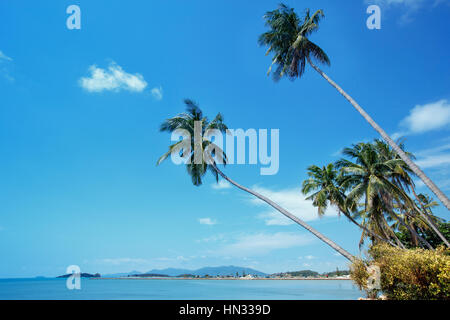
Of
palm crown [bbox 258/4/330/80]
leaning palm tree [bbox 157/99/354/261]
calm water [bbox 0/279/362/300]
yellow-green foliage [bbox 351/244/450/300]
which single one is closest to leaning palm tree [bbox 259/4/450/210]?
palm crown [bbox 258/4/330/80]

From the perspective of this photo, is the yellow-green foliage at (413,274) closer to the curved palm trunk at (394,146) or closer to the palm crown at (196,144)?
the curved palm trunk at (394,146)

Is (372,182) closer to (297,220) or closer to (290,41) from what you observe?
(297,220)

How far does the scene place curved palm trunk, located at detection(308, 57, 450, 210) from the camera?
32.6 ft

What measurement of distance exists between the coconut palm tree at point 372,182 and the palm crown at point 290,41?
22.0 feet

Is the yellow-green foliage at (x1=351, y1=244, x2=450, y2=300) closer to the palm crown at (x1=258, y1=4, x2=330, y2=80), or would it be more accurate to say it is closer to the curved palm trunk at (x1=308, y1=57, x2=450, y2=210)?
the curved palm trunk at (x1=308, y1=57, x2=450, y2=210)

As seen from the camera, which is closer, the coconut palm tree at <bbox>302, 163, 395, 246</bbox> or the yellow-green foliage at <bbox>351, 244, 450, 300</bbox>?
the yellow-green foliage at <bbox>351, 244, 450, 300</bbox>

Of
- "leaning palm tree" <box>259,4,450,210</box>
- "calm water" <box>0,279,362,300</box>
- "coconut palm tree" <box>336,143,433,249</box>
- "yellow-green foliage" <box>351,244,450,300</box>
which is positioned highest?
"leaning palm tree" <box>259,4,450,210</box>

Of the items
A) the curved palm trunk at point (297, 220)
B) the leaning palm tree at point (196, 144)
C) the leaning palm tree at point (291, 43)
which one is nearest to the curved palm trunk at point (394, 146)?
the leaning palm tree at point (291, 43)

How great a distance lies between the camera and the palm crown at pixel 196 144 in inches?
625

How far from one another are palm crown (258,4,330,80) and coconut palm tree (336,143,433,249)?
22.0ft

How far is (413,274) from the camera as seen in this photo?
9266 millimetres
